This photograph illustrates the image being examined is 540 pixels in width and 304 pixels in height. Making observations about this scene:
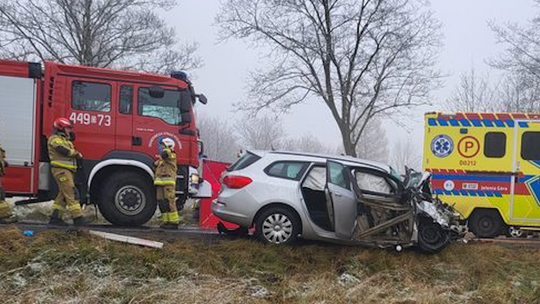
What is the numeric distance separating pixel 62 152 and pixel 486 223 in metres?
8.76

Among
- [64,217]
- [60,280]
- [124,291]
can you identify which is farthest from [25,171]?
[124,291]

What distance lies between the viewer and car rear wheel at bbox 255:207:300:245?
300 inches

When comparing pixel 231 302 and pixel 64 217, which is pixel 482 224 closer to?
pixel 231 302

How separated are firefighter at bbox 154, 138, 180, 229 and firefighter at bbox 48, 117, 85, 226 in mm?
1258

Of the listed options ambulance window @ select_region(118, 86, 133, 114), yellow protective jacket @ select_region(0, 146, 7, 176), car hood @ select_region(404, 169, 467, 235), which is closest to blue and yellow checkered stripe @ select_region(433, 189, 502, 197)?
car hood @ select_region(404, 169, 467, 235)

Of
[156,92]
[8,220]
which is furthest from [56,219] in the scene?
[156,92]

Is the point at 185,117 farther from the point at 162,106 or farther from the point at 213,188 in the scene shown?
the point at 213,188

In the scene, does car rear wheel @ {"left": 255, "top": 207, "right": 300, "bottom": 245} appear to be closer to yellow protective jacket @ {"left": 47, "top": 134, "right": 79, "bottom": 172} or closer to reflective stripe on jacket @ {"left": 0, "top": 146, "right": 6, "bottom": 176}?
yellow protective jacket @ {"left": 47, "top": 134, "right": 79, "bottom": 172}

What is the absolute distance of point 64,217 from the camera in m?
8.86

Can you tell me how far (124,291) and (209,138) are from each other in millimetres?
64316

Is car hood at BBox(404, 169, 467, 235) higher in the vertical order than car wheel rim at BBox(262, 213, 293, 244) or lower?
higher

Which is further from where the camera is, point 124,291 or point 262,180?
point 262,180

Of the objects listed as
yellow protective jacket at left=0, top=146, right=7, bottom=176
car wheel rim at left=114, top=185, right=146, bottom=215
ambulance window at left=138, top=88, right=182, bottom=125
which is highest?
ambulance window at left=138, top=88, right=182, bottom=125

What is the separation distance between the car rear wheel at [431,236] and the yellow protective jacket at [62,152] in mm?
5494
